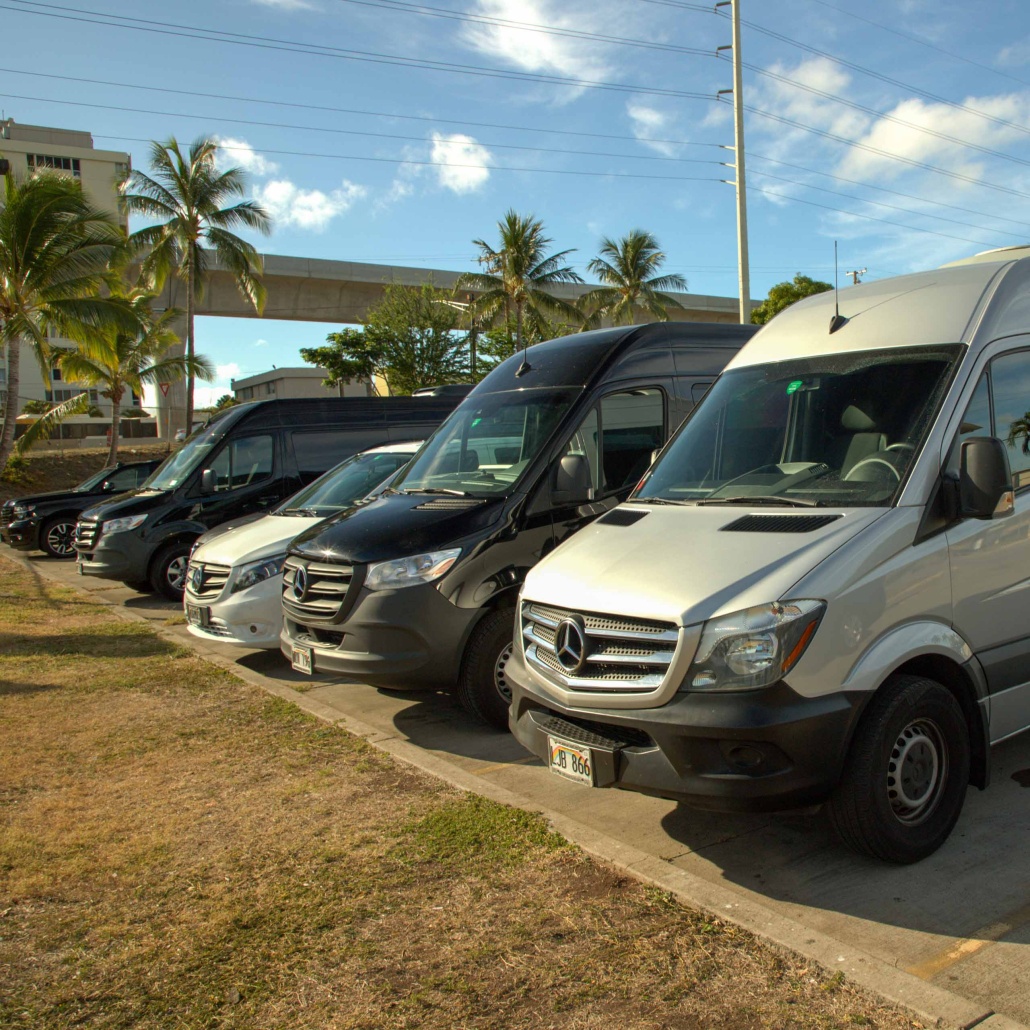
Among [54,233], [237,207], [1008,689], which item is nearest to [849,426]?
[1008,689]

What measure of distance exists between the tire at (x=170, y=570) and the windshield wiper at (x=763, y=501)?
30.6 feet

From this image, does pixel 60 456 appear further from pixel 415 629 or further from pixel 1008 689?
pixel 1008 689

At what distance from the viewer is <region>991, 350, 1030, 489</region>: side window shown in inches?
183

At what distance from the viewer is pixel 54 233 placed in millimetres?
19562

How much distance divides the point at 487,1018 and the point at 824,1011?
1.08 meters

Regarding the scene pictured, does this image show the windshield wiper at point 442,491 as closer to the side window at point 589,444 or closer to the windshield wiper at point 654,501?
the side window at point 589,444

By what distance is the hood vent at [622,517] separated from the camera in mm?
4957

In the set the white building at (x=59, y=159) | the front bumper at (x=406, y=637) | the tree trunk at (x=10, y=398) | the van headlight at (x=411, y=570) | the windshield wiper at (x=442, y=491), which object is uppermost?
the white building at (x=59, y=159)

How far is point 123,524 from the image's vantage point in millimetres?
12516

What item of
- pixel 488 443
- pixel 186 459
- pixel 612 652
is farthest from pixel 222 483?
pixel 612 652

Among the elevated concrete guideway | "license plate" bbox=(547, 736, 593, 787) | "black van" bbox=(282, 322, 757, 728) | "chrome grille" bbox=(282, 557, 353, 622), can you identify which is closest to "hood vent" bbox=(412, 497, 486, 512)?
"black van" bbox=(282, 322, 757, 728)

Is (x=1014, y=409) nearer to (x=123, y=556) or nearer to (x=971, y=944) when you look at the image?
(x=971, y=944)

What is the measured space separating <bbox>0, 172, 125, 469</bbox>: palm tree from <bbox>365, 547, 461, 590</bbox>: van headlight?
621 inches

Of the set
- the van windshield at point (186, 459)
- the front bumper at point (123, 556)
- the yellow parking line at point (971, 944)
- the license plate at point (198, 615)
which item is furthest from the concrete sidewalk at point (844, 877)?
the front bumper at point (123, 556)
